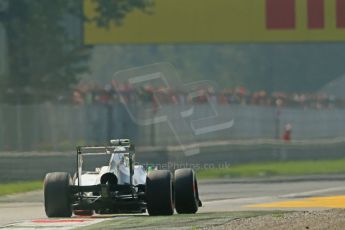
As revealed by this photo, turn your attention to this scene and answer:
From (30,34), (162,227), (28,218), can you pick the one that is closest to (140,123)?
(30,34)

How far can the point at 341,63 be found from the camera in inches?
2062

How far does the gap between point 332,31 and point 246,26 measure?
2.78 metres

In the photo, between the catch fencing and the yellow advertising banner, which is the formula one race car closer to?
the catch fencing

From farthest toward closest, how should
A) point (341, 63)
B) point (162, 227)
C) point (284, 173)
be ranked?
point (341, 63) → point (284, 173) → point (162, 227)

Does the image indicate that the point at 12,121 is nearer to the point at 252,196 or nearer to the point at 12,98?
the point at 12,98

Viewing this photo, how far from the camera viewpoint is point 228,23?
158 ft

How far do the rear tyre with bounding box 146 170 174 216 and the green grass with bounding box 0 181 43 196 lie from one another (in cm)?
1239

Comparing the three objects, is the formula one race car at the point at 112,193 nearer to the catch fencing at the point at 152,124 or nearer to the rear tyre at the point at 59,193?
the rear tyre at the point at 59,193

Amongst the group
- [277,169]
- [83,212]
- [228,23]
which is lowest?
[277,169]

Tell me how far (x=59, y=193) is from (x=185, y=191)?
72.1 inches

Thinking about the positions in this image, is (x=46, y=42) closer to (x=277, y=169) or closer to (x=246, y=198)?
(x=277, y=169)

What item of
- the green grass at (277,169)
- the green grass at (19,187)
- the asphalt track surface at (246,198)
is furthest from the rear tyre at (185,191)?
the green grass at (277,169)

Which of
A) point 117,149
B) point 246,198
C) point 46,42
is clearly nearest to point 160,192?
point 117,149

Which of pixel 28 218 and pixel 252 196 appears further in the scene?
pixel 252 196
